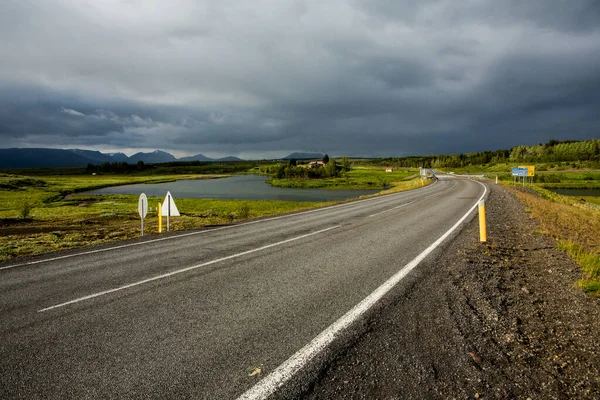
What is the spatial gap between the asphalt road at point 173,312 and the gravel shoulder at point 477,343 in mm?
755

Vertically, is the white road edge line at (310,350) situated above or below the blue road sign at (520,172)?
below

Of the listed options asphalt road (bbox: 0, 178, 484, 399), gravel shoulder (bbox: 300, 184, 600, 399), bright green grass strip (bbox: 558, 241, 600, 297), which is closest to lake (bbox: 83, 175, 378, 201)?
bright green grass strip (bbox: 558, 241, 600, 297)

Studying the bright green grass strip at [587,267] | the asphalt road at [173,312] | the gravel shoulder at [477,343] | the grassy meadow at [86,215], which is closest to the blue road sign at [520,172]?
the grassy meadow at [86,215]

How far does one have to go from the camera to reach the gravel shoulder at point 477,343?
9.65 feet

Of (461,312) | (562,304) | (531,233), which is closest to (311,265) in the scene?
(461,312)

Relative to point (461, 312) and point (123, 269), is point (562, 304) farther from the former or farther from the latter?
point (123, 269)

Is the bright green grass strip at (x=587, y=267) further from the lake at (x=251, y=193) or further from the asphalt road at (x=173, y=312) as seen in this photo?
the lake at (x=251, y=193)

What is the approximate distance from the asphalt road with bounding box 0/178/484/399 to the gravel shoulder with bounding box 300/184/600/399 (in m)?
0.75

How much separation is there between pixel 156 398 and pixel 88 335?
1.91 metres

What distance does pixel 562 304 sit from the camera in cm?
478

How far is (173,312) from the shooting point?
4.74 meters

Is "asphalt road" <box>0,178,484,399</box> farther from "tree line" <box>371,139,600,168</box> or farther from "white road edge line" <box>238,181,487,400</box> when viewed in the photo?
"tree line" <box>371,139,600,168</box>

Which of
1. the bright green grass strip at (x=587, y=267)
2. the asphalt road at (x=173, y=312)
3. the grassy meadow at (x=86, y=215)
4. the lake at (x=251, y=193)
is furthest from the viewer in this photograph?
the lake at (x=251, y=193)

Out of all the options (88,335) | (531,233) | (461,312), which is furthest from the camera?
(531,233)
